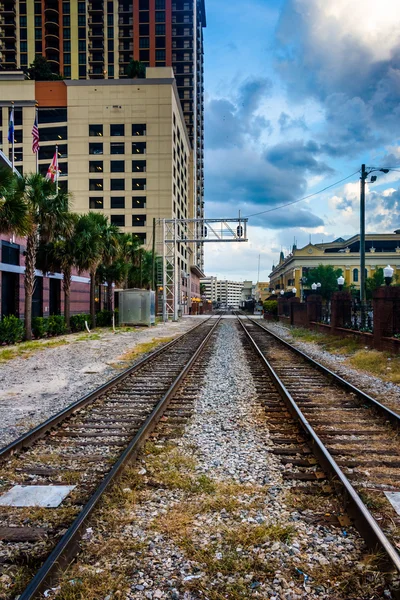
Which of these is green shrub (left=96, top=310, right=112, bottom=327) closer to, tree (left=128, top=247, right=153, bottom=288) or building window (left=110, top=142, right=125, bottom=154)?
tree (left=128, top=247, right=153, bottom=288)

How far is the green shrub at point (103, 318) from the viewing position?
3441 centimetres

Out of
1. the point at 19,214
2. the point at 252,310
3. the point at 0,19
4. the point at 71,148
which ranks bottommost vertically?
the point at 252,310

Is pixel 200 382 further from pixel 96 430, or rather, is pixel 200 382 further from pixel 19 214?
pixel 19 214

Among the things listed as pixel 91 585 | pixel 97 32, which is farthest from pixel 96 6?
pixel 91 585

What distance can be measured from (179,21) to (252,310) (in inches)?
2420

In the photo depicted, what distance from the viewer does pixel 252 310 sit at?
291 feet

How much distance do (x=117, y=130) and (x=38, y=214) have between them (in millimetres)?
52957

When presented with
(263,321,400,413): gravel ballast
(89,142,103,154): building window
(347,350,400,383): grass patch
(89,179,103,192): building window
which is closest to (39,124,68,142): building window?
(89,142,103,154): building window

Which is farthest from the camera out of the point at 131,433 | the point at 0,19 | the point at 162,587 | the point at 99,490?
the point at 0,19

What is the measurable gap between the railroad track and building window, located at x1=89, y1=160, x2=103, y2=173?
65.9 m

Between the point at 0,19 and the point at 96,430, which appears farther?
the point at 0,19

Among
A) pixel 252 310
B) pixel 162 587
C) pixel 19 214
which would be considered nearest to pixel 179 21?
pixel 252 310

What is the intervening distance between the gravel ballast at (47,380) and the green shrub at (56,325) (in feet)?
20.3

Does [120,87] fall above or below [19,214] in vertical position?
above
